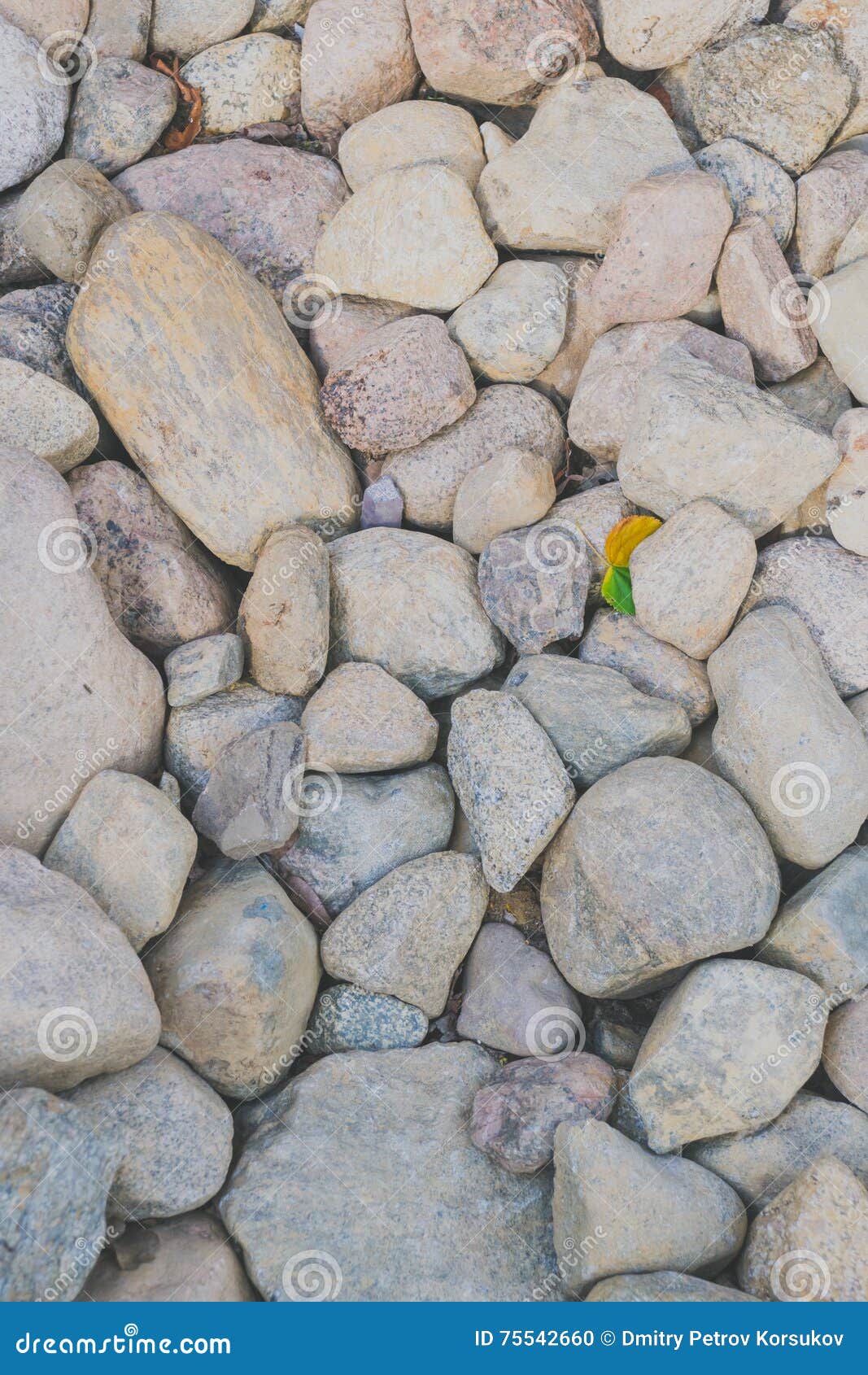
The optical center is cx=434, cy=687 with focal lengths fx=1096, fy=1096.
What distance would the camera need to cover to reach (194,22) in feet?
18.3

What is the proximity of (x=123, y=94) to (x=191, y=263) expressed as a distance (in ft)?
4.39

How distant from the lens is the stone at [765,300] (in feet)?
15.3

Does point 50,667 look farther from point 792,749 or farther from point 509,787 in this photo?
point 792,749

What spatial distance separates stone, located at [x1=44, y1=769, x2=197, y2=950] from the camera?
3820mm

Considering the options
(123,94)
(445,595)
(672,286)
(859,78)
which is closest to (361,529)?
(445,595)

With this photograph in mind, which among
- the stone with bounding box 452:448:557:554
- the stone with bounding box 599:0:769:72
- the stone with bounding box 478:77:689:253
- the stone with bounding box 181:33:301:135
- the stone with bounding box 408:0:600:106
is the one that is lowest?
the stone with bounding box 452:448:557:554

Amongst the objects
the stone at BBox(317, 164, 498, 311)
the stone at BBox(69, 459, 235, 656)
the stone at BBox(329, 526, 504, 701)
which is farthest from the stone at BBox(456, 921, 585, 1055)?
the stone at BBox(317, 164, 498, 311)

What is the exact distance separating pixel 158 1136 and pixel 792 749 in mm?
2525

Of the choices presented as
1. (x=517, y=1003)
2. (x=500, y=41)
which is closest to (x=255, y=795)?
(x=517, y=1003)

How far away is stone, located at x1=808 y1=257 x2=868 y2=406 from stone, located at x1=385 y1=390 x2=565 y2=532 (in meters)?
1.26

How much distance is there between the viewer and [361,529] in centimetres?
500

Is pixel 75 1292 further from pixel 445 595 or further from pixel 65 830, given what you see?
pixel 445 595

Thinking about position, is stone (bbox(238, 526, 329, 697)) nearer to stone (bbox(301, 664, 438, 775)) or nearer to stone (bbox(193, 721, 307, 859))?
stone (bbox(301, 664, 438, 775))

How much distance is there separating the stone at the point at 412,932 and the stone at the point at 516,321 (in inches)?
89.9
